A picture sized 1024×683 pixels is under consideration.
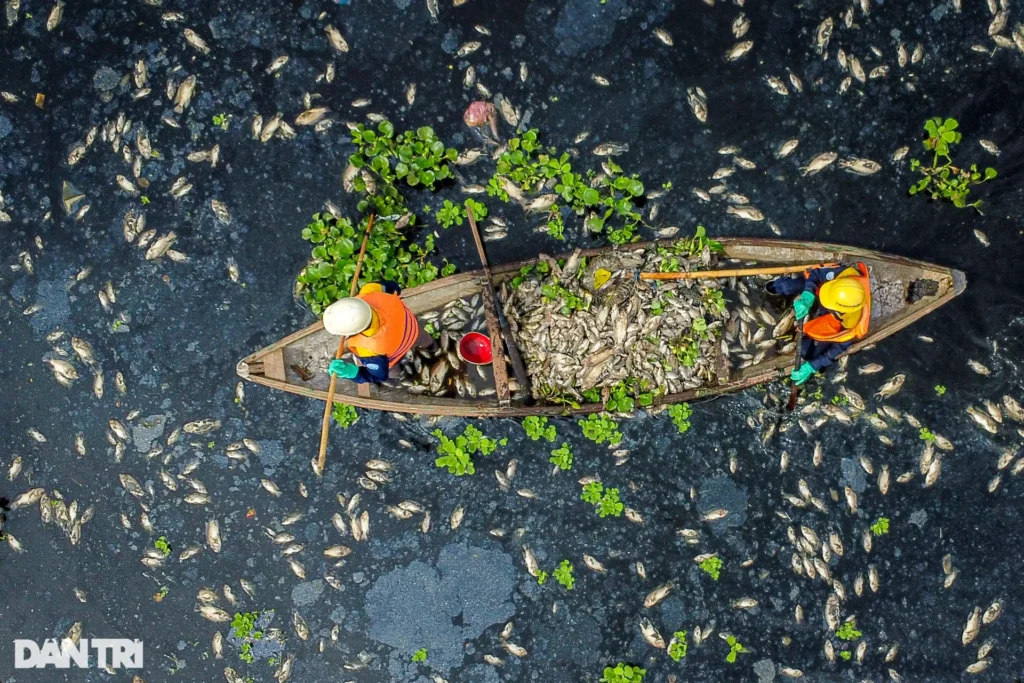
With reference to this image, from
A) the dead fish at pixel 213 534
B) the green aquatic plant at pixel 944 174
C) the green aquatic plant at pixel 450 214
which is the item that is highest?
the green aquatic plant at pixel 944 174

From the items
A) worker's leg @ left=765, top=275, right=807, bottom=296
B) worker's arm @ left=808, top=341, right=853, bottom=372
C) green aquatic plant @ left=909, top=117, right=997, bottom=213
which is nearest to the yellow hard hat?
worker's leg @ left=765, top=275, right=807, bottom=296

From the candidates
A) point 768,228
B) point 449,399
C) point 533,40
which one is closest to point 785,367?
point 768,228

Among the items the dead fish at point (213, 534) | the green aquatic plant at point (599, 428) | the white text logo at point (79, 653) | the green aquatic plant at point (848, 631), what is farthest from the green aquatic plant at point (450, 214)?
the green aquatic plant at point (848, 631)

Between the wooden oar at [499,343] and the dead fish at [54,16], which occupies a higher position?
the dead fish at [54,16]

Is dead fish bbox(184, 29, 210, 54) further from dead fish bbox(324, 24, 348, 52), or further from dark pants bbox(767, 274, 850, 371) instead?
dark pants bbox(767, 274, 850, 371)

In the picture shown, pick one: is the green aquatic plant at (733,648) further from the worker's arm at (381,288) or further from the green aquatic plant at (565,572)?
the worker's arm at (381,288)

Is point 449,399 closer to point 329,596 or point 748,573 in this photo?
point 329,596
